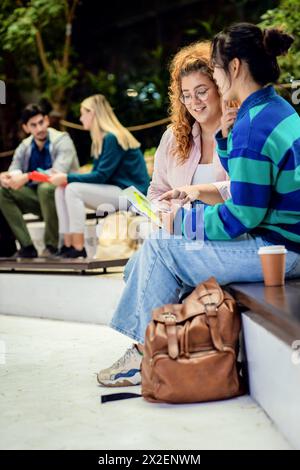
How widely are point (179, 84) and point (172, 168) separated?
13.4 inches

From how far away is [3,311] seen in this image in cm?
511

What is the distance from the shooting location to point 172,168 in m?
3.20

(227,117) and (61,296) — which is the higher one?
(227,117)

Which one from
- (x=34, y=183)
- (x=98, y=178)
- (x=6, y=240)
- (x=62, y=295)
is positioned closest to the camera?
(x=62, y=295)

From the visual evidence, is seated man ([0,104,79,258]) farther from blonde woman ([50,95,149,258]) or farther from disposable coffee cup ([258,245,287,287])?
disposable coffee cup ([258,245,287,287])

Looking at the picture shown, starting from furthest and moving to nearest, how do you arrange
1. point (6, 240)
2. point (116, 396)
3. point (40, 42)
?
point (40, 42)
point (6, 240)
point (116, 396)

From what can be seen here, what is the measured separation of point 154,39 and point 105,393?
7.37m

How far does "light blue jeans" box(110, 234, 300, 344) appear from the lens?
2.54 metres

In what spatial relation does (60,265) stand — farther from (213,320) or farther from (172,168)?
(213,320)

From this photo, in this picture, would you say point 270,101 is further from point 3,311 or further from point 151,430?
point 3,311

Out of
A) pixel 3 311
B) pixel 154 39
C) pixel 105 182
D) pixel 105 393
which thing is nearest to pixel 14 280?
pixel 3 311

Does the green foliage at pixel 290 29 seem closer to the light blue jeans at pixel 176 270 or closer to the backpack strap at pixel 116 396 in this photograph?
the light blue jeans at pixel 176 270

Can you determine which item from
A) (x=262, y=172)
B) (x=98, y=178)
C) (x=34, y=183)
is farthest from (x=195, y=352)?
(x=34, y=183)

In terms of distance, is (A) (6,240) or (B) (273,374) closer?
(B) (273,374)
